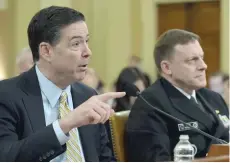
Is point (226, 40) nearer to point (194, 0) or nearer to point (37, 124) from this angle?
point (194, 0)

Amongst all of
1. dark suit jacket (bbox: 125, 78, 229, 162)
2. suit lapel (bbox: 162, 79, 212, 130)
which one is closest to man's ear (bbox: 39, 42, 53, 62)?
dark suit jacket (bbox: 125, 78, 229, 162)

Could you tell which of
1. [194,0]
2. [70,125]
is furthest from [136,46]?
[70,125]

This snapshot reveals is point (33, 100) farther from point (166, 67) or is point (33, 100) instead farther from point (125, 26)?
point (125, 26)

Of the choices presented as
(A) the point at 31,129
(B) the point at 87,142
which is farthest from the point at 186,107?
(A) the point at 31,129

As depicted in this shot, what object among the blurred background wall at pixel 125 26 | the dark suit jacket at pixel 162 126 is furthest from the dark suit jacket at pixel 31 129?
the blurred background wall at pixel 125 26

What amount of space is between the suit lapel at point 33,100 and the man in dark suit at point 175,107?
2.19 ft

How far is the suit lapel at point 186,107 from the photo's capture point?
2.99m

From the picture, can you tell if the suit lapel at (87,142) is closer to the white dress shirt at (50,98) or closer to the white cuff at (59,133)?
the white dress shirt at (50,98)

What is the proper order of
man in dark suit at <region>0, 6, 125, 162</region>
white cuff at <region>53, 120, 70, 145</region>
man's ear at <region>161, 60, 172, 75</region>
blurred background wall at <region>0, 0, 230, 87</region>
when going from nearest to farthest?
white cuff at <region>53, 120, 70, 145</region> < man in dark suit at <region>0, 6, 125, 162</region> < man's ear at <region>161, 60, 172, 75</region> < blurred background wall at <region>0, 0, 230, 87</region>

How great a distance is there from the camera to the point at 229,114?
351 centimetres

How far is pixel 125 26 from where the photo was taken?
31.9ft

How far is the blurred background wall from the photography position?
9.62 m

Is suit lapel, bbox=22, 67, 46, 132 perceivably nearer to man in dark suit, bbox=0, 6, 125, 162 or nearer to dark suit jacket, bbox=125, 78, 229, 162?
man in dark suit, bbox=0, 6, 125, 162

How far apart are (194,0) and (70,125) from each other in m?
7.74
